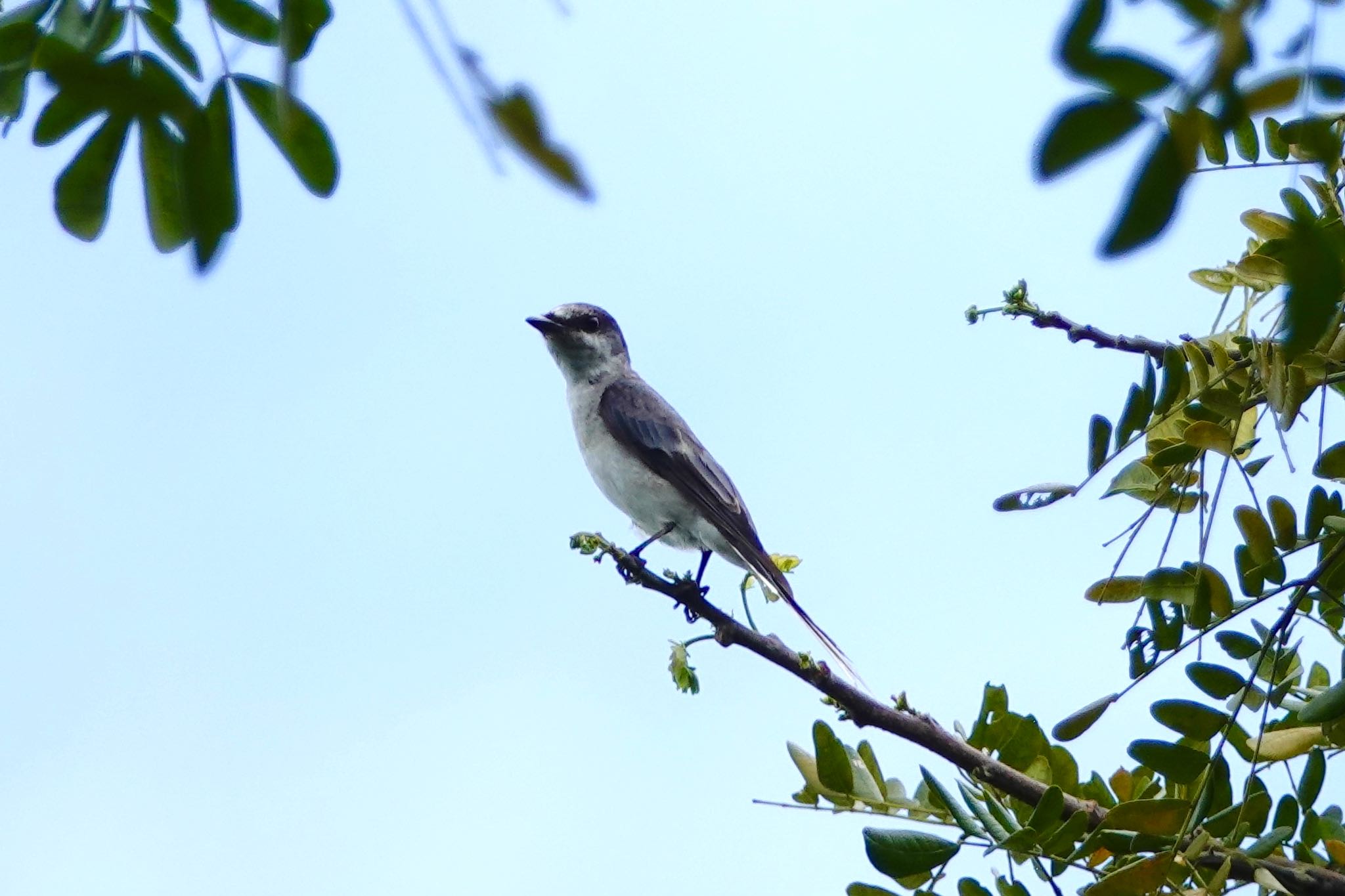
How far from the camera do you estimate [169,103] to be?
1.14m

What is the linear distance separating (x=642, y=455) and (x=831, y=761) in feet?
14.2

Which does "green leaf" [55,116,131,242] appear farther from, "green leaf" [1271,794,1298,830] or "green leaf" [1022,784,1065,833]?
"green leaf" [1271,794,1298,830]

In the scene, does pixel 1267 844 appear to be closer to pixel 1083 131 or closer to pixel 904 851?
pixel 904 851

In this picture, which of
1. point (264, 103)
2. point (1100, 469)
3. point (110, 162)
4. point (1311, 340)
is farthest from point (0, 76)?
point (1100, 469)

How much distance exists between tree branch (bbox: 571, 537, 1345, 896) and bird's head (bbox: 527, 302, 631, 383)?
4770 mm

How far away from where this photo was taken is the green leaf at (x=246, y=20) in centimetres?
212

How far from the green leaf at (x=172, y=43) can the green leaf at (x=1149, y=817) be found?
1.75 meters

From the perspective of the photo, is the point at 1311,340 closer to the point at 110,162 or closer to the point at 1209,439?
the point at 1209,439

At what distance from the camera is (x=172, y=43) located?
210 cm

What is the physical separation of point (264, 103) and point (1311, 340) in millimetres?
1325

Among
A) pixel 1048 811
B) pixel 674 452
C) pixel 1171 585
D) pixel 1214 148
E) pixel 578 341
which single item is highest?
pixel 578 341

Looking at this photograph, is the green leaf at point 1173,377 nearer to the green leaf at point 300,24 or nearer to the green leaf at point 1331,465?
the green leaf at point 1331,465

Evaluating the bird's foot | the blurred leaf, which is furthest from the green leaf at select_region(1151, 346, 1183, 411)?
the blurred leaf

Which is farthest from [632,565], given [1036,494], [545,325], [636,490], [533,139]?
[545,325]
